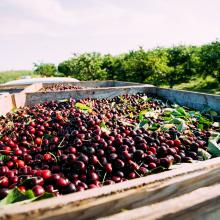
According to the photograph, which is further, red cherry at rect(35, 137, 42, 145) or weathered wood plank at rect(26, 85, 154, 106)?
weathered wood plank at rect(26, 85, 154, 106)

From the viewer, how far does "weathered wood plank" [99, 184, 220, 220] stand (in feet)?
2.98

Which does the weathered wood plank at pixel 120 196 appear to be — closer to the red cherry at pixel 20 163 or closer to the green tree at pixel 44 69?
the red cherry at pixel 20 163

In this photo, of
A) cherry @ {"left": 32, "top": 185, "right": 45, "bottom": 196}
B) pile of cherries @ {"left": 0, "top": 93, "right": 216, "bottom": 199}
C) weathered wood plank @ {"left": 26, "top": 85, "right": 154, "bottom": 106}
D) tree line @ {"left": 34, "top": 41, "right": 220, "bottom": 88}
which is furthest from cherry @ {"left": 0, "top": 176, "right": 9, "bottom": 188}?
tree line @ {"left": 34, "top": 41, "right": 220, "bottom": 88}

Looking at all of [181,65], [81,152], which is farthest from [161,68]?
[81,152]

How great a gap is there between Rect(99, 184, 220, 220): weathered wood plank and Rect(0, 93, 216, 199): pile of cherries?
0.53 m

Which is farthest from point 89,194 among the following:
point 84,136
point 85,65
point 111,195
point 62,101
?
point 85,65

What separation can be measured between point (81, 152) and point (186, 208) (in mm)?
1091

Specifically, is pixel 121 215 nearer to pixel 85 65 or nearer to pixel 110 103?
pixel 110 103

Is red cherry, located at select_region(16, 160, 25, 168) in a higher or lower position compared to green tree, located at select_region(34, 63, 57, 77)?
higher

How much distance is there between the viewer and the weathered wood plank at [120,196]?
2.75 ft

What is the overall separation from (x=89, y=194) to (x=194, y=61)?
25.0m

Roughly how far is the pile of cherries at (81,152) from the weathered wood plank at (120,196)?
1.50 feet

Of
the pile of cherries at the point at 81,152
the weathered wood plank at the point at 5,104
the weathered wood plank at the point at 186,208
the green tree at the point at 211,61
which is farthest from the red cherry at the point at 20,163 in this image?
the green tree at the point at 211,61

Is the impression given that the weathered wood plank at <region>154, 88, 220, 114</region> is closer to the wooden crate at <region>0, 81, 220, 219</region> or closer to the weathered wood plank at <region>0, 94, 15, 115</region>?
the weathered wood plank at <region>0, 94, 15, 115</region>
